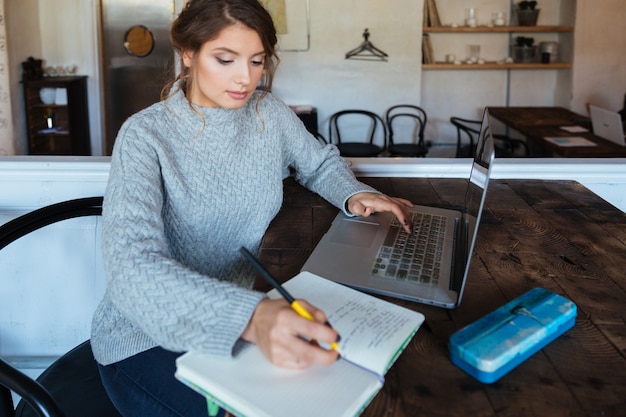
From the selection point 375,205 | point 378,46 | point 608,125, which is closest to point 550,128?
point 608,125

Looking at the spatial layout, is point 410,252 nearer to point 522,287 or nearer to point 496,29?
point 522,287

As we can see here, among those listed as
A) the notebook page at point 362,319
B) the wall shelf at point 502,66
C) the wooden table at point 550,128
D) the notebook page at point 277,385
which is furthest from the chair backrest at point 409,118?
the notebook page at point 277,385

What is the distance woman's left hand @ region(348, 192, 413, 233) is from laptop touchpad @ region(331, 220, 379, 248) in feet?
0.13

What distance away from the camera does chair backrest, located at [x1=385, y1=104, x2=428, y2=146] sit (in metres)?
6.02

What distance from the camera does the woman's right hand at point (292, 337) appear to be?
2.79 ft

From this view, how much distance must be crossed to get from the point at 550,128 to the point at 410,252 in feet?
12.8

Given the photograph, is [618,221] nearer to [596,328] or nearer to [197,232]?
[596,328]

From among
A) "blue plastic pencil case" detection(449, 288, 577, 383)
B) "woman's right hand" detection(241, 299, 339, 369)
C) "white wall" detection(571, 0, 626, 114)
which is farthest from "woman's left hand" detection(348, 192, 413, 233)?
"white wall" detection(571, 0, 626, 114)

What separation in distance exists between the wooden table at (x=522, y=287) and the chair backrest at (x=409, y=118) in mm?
4101

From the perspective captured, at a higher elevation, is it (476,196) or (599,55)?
(599,55)

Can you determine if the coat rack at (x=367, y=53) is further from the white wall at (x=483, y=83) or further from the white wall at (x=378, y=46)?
the white wall at (x=483, y=83)

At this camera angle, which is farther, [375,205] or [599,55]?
[599,55]

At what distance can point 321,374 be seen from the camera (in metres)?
0.86

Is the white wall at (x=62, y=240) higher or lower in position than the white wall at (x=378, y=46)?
lower
